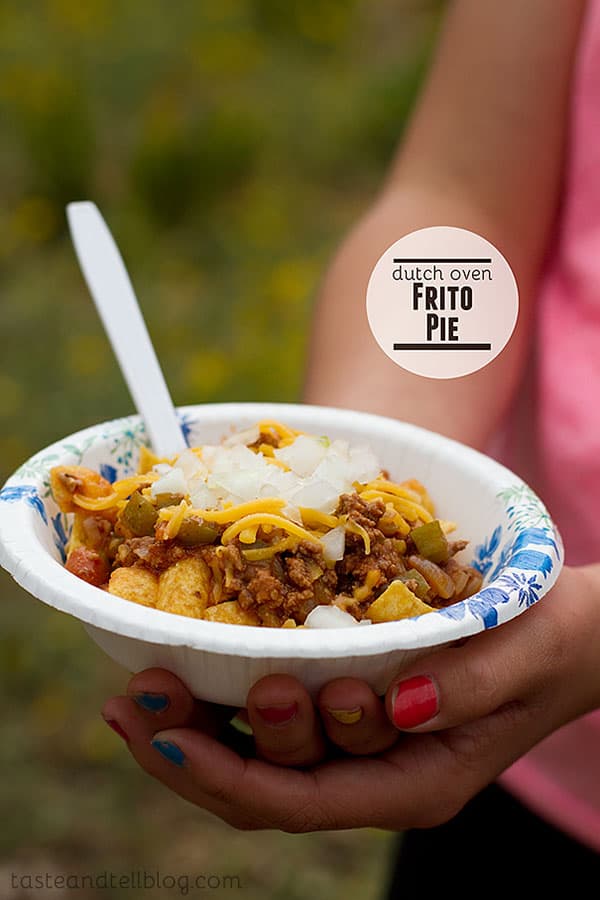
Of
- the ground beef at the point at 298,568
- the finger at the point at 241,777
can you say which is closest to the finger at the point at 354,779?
the finger at the point at 241,777

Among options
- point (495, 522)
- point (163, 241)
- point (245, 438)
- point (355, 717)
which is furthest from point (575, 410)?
point (163, 241)

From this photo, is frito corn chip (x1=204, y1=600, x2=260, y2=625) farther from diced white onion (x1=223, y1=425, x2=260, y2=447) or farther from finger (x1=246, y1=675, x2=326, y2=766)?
diced white onion (x1=223, y1=425, x2=260, y2=447)

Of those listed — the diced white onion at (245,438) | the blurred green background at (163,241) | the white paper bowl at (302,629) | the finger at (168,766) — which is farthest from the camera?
the blurred green background at (163,241)

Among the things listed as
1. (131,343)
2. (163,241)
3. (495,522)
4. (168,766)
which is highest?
(131,343)

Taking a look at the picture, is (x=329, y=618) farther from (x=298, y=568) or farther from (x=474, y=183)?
(x=474, y=183)

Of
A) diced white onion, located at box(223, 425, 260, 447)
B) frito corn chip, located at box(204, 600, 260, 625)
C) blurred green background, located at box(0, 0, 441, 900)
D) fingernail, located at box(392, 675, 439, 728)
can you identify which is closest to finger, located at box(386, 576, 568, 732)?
fingernail, located at box(392, 675, 439, 728)

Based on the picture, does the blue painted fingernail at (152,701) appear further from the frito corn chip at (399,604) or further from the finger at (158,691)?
the frito corn chip at (399,604)

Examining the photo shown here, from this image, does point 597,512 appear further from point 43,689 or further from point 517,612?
point 43,689
